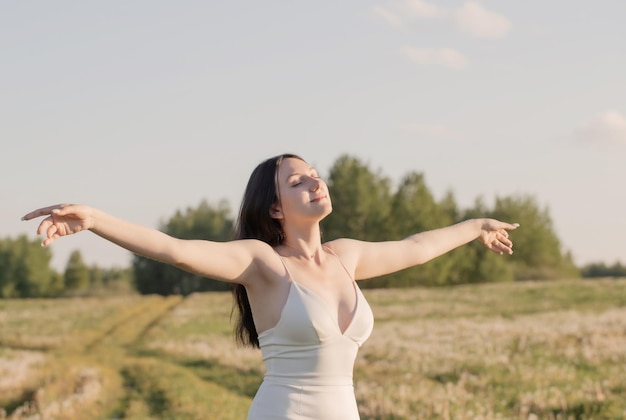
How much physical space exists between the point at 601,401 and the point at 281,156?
704 centimetres

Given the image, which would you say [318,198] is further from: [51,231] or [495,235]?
[495,235]

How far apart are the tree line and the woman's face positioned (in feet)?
216

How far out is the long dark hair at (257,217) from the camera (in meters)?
6.06

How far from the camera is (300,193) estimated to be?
5.88 m

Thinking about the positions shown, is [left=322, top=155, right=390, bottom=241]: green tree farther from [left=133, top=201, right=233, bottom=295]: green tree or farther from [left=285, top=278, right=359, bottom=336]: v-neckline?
[left=285, top=278, right=359, bottom=336]: v-neckline

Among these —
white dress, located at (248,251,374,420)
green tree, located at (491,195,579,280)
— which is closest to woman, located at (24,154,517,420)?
white dress, located at (248,251,374,420)

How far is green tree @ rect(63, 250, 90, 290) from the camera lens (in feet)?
352

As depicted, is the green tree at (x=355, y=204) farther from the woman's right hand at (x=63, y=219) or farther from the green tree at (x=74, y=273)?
the woman's right hand at (x=63, y=219)

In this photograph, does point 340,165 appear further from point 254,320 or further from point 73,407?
point 254,320

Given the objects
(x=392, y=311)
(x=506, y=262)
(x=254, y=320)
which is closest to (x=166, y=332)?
(x=392, y=311)

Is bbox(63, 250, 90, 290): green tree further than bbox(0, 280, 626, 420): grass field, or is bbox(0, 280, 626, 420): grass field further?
bbox(63, 250, 90, 290): green tree

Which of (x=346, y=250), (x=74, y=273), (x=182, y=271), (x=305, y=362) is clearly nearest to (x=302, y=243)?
(x=346, y=250)

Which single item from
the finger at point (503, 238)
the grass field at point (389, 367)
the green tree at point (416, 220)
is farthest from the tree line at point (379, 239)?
Result: the finger at point (503, 238)

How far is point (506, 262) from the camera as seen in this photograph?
88.7 m
